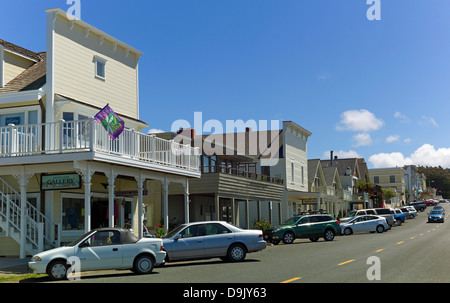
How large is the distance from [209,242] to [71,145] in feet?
19.9

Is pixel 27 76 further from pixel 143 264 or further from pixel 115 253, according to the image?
pixel 143 264

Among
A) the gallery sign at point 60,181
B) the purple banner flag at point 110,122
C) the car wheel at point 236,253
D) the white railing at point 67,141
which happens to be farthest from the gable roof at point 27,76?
the car wheel at point 236,253

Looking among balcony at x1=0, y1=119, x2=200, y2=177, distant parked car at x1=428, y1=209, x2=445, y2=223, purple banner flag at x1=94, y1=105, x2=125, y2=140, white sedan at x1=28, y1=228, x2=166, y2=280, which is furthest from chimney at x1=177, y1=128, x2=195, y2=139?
distant parked car at x1=428, y1=209, x2=445, y2=223

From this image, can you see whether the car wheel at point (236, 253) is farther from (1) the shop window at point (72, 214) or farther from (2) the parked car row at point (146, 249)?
(1) the shop window at point (72, 214)

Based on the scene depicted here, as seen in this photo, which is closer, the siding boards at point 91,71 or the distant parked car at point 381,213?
the siding boards at point 91,71

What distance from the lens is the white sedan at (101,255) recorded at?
14.7 meters

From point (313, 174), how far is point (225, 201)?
1854 centimetres

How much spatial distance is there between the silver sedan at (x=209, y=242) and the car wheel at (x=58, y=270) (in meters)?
3.94

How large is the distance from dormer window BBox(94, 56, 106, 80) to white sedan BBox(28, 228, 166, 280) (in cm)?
1094

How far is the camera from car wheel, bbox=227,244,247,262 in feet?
61.2

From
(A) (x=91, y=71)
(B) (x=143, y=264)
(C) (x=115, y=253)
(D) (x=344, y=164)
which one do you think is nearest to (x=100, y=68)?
(A) (x=91, y=71)

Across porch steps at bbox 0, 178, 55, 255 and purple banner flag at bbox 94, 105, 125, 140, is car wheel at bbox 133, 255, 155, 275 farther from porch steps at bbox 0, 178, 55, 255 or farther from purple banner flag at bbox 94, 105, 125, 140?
porch steps at bbox 0, 178, 55, 255
